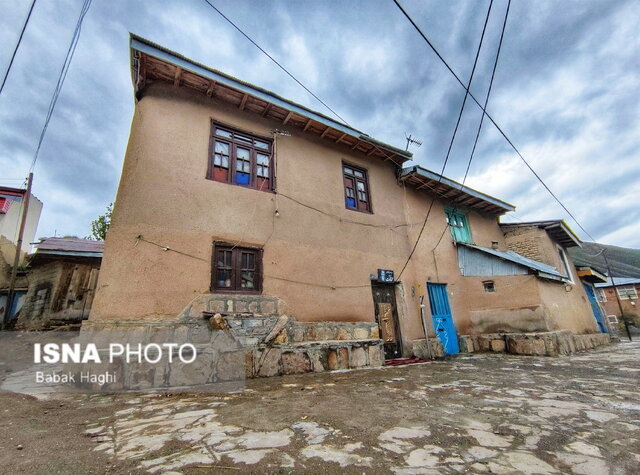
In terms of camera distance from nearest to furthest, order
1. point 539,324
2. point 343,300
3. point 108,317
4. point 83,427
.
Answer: point 83,427 → point 108,317 → point 343,300 → point 539,324

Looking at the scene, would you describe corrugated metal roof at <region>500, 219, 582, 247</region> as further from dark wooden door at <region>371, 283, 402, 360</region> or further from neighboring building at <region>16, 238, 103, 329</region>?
neighboring building at <region>16, 238, 103, 329</region>

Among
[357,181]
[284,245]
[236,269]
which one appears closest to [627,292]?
[357,181]

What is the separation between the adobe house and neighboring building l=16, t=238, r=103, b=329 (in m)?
7.37

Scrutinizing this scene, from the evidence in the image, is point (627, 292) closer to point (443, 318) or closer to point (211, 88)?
point (443, 318)

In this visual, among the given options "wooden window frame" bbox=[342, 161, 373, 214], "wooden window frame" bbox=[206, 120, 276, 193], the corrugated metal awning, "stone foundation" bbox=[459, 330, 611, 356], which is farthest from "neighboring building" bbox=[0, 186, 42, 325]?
"stone foundation" bbox=[459, 330, 611, 356]

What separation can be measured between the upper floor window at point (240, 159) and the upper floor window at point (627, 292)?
34123 millimetres

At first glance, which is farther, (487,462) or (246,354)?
(246,354)

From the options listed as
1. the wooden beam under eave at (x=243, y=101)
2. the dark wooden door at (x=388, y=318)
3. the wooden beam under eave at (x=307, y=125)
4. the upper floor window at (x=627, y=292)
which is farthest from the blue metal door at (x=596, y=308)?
the wooden beam under eave at (x=243, y=101)

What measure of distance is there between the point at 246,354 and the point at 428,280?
647 centimetres

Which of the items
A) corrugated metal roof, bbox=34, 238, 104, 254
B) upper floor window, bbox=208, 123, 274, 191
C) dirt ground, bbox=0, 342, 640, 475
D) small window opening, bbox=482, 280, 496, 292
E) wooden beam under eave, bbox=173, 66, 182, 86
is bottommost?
dirt ground, bbox=0, 342, 640, 475

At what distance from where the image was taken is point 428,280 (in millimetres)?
9555

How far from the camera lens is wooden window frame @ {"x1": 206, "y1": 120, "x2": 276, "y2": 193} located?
6.93m

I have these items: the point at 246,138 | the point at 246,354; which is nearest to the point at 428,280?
the point at 246,354

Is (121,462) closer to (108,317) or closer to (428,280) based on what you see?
(108,317)
